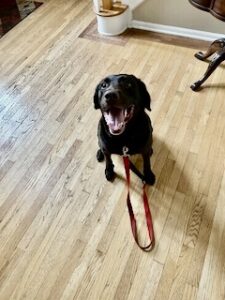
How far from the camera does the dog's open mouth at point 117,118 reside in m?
1.16

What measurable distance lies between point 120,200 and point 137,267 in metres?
0.33

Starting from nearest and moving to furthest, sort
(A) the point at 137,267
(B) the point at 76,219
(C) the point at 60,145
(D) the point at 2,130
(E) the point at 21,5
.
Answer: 1. (A) the point at 137,267
2. (B) the point at 76,219
3. (C) the point at 60,145
4. (D) the point at 2,130
5. (E) the point at 21,5

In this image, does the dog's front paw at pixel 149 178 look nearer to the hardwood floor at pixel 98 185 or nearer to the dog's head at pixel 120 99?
the hardwood floor at pixel 98 185

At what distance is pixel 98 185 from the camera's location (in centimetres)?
150

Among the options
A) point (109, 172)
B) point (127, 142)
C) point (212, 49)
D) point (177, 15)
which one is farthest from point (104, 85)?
point (177, 15)

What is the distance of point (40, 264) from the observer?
1254 millimetres

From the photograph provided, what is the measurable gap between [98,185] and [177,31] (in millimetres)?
1573

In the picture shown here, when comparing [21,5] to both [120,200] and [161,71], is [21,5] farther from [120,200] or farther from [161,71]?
[120,200]

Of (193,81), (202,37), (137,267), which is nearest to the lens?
(137,267)

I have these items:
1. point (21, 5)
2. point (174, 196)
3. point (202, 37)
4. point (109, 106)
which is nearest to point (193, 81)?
point (202, 37)

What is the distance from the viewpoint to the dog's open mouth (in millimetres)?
1158

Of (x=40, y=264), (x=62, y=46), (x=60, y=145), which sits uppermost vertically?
(x=62, y=46)

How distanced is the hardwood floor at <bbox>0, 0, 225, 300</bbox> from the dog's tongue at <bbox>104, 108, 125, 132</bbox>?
1.39ft

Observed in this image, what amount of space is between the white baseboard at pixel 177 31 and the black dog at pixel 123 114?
1.40 metres
